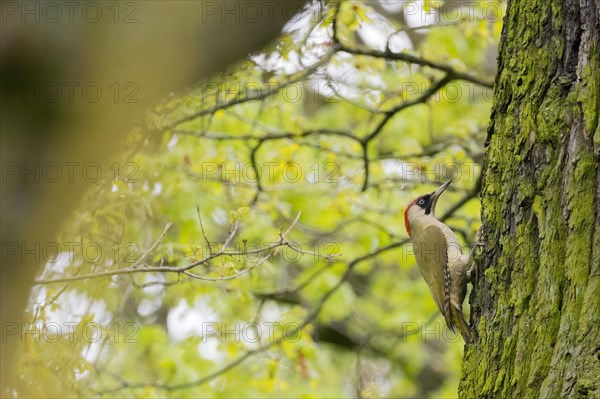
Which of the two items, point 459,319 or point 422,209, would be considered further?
point 422,209

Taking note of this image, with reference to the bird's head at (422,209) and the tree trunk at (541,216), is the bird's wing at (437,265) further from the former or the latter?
the tree trunk at (541,216)

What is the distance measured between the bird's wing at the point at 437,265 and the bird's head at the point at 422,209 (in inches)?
11.2

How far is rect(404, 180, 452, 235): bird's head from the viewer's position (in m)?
6.00

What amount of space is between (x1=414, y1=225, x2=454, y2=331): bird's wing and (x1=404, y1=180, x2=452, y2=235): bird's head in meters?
0.28

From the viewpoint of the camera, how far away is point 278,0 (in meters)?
1.71

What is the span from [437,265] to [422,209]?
838 millimetres

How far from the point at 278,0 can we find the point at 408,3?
198 inches

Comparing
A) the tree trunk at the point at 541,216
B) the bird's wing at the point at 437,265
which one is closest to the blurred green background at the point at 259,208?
the bird's wing at the point at 437,265

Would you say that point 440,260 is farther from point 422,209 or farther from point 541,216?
point 541,216

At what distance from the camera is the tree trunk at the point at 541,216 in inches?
109

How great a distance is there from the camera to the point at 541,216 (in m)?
3.01

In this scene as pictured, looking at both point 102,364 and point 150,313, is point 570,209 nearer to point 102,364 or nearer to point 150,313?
point 102,364


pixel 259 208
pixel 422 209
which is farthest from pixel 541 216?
pixel 259 208

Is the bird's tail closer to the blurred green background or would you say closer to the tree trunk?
→ the blurred green background
